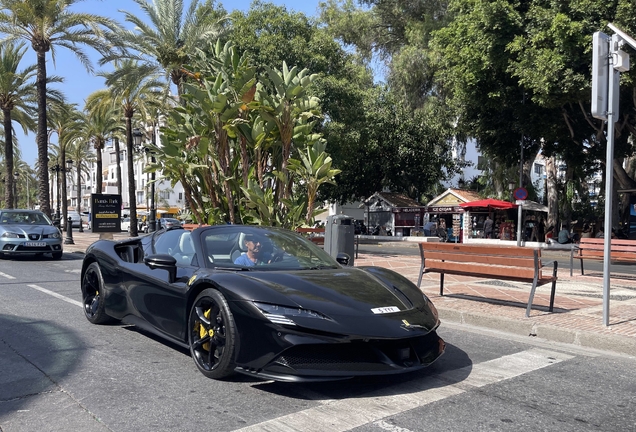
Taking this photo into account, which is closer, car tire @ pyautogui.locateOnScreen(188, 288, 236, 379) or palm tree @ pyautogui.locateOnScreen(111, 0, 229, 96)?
car tire @ pyautogui.locateOnScreen(188, 288, 236, 379)

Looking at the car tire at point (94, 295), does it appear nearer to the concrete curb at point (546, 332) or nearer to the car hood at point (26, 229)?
the concrete curb at point (546, 332)

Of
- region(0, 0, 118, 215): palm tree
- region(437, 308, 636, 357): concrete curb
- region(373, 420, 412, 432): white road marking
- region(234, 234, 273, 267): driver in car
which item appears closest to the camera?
region(373, 420, 412, 432): white road marking

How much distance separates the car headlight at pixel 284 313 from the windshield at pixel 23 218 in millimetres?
14155

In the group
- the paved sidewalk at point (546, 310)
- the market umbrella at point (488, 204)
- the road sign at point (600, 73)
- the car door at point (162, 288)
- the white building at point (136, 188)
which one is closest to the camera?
the car door at point (162, 288)

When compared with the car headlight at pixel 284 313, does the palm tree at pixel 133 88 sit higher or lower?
higher

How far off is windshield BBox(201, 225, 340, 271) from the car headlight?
883 mm

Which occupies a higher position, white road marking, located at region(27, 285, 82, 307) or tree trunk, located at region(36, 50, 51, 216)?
tree trunk, located at region(36, 50, 51, 216)

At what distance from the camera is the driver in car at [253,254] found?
4.84 m

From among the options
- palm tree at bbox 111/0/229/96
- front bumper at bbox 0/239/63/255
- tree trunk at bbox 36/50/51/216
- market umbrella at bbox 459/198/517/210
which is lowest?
front bumper at bbox 0/239/63/255

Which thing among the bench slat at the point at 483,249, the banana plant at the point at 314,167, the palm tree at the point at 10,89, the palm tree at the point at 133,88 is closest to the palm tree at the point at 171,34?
the palm tree at the point at 133,88

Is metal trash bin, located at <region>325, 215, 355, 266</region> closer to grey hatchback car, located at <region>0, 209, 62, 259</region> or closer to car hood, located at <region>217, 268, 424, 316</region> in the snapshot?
car hood, located at <region>217, 268, 424, 316</region>

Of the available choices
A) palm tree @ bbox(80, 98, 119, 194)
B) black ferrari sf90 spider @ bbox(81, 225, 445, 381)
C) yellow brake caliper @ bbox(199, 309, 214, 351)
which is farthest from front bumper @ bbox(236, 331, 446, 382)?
palm tree @ bbox(80, 98, 119, 194)

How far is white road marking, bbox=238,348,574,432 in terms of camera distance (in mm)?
3432

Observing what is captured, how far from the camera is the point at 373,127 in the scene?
116 ft
